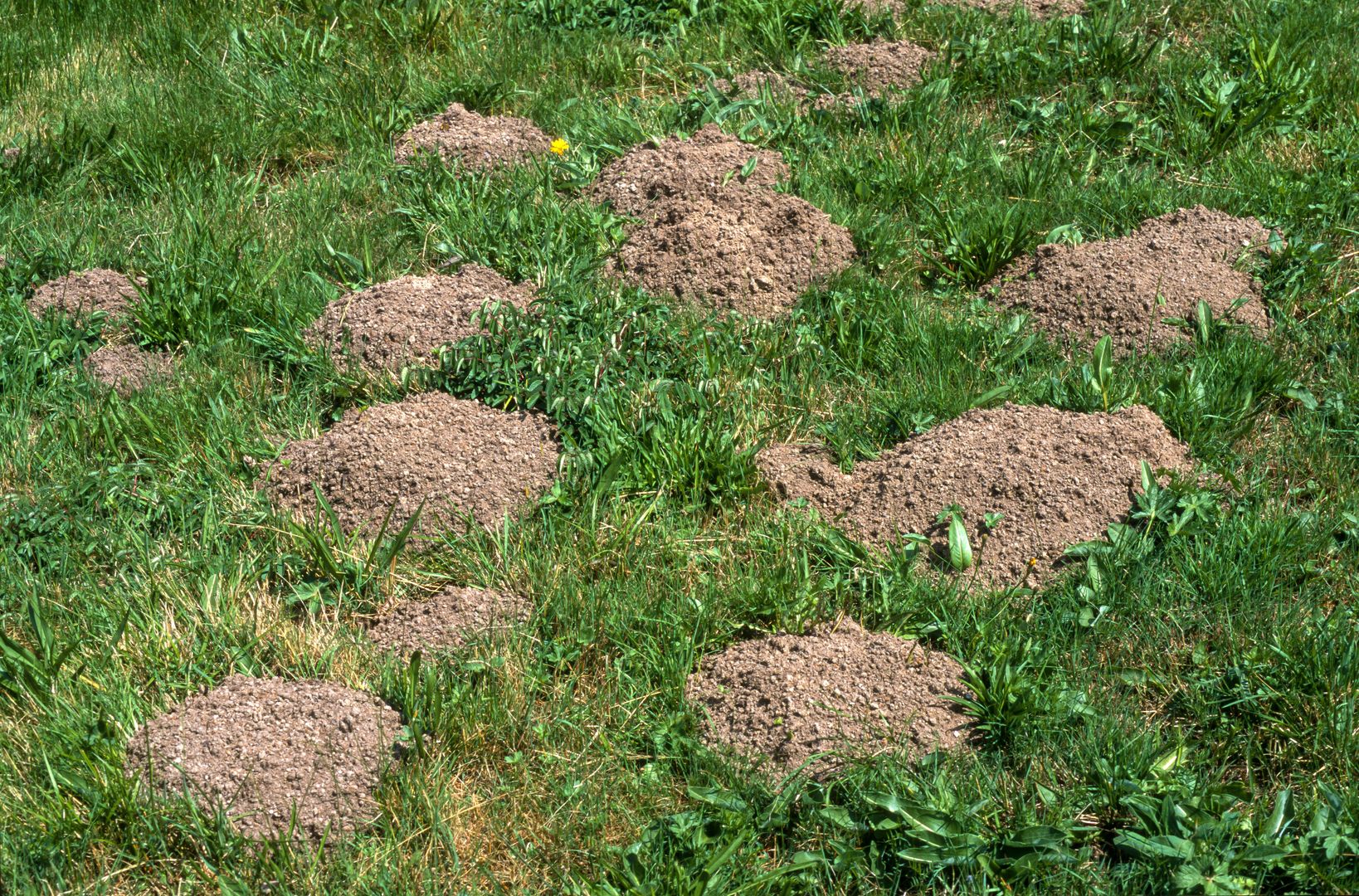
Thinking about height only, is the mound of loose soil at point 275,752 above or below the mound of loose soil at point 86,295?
below

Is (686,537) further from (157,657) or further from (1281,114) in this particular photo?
(1281,114)

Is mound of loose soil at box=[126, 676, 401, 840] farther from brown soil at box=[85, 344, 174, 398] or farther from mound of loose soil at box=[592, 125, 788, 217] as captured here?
mound of loose soil at box=[592, 125, 788, 217]

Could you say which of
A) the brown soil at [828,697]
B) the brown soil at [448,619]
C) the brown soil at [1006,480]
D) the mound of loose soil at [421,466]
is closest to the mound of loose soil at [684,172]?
the mound of loose soil at [421,466]

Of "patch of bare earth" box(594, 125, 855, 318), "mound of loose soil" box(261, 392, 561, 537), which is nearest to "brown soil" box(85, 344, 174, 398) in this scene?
"mound of loose soil" box(261, 392, 561, 537)

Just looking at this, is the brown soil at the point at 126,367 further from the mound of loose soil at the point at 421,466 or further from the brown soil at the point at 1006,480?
the brown soil at the point at 1006,480

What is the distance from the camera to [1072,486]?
12.1 ft

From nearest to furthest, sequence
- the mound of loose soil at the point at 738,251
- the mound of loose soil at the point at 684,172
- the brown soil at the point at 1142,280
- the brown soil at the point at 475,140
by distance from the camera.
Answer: the brown soil at the point at 1142,280 < the mound of loose soil at the point at 738,251 < the mound of loose soil at the point at 684,172 < the brown soil at the point at 475,140

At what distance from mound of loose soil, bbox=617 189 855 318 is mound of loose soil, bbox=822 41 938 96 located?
37.2 inches

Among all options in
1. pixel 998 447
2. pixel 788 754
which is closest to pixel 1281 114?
pixel 998 447

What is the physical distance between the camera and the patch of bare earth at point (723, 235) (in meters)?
4.49

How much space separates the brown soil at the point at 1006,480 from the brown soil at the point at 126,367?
6.62 ft

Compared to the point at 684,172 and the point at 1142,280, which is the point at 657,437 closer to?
the point at 684,172

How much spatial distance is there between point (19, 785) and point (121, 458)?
1.27 metres

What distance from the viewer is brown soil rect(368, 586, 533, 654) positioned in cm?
348
